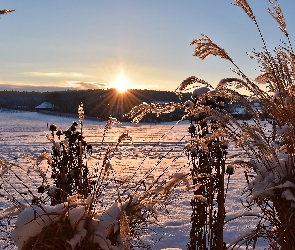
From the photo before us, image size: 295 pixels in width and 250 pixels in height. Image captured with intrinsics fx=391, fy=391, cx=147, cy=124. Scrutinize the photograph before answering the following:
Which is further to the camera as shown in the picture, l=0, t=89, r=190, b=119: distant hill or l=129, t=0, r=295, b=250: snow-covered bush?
l=0, t=89, r=190, b=119: distant hill

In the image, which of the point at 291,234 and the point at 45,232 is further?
the point at 291,234

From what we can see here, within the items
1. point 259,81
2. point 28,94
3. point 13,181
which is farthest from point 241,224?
point 28,94

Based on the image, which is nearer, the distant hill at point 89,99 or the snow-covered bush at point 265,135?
the snow-covered bush at point 265,135

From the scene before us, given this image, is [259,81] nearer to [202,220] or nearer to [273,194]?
[273,194]

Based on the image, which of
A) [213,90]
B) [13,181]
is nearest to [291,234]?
[213,90]

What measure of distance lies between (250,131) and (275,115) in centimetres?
27

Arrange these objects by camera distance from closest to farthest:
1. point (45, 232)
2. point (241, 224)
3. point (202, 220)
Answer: point (45, 232) → point (202, 220) → point (241, 224)

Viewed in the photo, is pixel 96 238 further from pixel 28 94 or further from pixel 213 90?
pixel 28 94

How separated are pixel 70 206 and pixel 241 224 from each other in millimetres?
4009

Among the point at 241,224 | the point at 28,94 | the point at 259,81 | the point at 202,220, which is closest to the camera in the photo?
the point at 259,81

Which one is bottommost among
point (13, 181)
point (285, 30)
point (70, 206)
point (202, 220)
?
point (13, 181)

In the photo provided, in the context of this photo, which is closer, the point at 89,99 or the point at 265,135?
the point at 265,135

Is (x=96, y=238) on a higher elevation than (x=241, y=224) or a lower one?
higher

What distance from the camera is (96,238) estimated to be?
1651 mm
